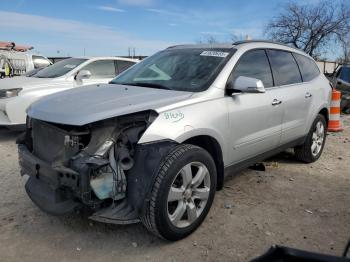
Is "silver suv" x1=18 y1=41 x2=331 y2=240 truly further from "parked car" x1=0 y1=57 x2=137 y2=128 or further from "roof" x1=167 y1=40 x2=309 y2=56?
"parked car" x1=0 y1=57 x2=137 y2=128

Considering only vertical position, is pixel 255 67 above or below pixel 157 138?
above

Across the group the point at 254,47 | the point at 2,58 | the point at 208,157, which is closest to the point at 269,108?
the point at 254,47

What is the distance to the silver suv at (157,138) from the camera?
290 cm

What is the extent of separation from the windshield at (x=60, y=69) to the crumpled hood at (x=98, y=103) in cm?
413

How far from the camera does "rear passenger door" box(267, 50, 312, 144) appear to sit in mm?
4605

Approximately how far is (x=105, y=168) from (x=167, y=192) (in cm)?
54

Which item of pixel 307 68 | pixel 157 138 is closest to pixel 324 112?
pixel 307 68

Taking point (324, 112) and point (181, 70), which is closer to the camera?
point (181, 70)

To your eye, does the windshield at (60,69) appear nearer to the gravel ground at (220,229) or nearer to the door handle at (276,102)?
Result: the gravel ground at (220,229)

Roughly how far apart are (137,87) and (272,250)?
2.52 m

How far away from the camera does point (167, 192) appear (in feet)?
9.60

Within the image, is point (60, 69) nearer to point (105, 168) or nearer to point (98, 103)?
point (98, 103)

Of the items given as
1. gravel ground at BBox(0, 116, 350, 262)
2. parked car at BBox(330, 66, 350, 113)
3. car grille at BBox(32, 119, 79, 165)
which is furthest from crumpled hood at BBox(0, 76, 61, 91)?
parked car at BBox(330, 66, 350, 113)

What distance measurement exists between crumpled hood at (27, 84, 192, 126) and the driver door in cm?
65
